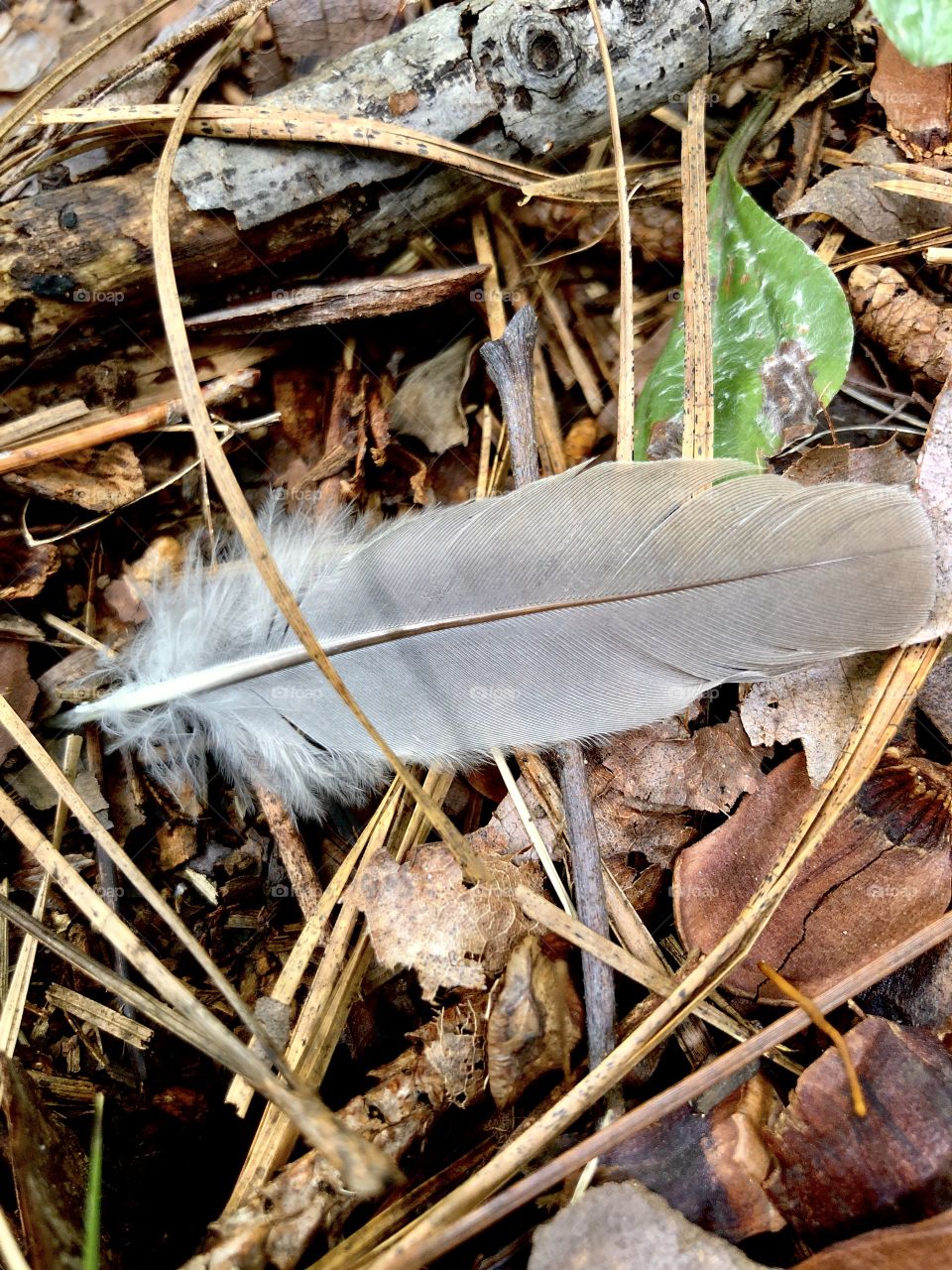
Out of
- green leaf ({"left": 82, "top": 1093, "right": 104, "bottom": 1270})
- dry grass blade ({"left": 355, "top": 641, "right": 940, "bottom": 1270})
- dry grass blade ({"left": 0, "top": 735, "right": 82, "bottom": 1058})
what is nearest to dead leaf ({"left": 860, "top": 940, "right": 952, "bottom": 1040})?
dry grass blade ({"left": 355, "top": 641, "right": 940, "bottom": 1270})

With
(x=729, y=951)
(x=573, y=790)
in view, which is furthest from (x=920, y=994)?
(x=573, y=790)

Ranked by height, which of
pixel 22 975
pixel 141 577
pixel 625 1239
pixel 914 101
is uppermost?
pixel 914 101

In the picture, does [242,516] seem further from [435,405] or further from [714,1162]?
[714,1162]

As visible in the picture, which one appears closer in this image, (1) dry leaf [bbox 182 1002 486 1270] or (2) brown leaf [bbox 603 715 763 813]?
(1) dry leaf [bbox 182 1002 486 1270]

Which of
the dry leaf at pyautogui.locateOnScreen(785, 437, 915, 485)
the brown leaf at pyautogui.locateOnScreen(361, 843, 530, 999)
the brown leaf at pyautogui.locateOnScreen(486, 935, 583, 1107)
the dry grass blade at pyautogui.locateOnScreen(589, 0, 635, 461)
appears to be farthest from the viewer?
the dry grass blade at pyautogui.locateOnScreen(589, 0, 635, 461)

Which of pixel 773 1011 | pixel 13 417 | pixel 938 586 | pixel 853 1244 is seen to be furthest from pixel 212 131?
pixel 853 1244

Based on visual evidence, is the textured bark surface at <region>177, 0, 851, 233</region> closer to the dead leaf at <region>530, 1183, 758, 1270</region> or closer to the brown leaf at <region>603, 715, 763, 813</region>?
the brown leaf at <region>603, 715, 763, 813</region>

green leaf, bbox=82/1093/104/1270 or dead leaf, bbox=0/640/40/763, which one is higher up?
dead leaf, bbox=0/640/40/763

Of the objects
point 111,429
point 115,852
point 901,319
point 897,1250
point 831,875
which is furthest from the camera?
point 111,429
